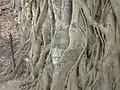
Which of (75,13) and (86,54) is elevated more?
(75,13)

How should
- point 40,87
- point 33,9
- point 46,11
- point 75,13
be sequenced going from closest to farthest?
1. point 75,13
2. point 40,87
3. point 46,11
4. point 33,9

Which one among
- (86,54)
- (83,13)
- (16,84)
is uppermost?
(83,13)

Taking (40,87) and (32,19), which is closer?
(40,87)

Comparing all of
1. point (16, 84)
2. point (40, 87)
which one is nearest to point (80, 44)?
point (40, 87)

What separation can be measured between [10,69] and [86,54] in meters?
1.65

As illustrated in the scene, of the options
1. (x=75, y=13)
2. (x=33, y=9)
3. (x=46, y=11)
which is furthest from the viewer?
(x=33, y=9)

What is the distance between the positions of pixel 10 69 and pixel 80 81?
1581mm

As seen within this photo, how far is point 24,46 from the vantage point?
5.37 metres

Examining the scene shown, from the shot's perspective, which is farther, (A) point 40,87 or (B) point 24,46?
(B) point 24,46

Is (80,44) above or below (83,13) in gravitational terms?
below

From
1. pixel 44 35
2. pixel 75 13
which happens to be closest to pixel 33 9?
pixel 44 35

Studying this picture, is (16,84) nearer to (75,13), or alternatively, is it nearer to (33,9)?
(33,9)

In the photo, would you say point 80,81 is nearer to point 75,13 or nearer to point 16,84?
point 75,13

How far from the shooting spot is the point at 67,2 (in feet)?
13.5
